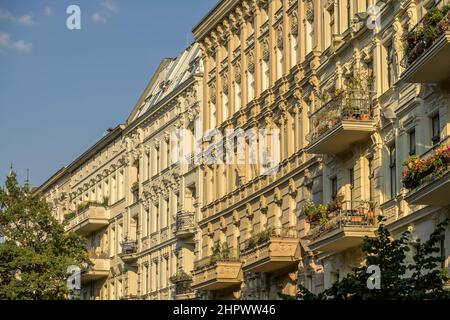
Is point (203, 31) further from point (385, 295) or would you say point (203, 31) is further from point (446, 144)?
point (385, 295)

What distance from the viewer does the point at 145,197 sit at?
7081 centimetres

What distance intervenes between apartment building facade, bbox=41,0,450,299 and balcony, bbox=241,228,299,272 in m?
0.06

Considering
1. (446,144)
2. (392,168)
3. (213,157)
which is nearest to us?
(446,144)

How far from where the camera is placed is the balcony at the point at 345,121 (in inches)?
1629

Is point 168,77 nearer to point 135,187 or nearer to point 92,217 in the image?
point 135,187

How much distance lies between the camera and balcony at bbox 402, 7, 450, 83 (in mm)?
32906

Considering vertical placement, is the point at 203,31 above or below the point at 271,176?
above

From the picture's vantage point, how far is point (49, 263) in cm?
6028

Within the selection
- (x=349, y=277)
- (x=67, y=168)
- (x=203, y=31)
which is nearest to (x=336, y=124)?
(x=349, y=277)

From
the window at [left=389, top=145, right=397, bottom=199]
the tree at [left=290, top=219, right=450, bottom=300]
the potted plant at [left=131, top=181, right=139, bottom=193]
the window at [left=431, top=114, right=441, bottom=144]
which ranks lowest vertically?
the tree at [left=290, top=219, right=450, bottom=300]

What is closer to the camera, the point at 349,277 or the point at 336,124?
the point at 349,277

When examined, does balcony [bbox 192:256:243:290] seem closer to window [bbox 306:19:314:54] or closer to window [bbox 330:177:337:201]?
window [bbox 330:177:337:201]

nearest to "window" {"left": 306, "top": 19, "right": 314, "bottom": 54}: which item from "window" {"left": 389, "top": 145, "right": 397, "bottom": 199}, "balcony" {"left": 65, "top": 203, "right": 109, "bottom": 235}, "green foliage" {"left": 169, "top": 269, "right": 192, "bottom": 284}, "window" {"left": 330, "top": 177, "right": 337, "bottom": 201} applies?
"window" {"left": 330, "top": 177, "right": 337, "bottom": 201}
